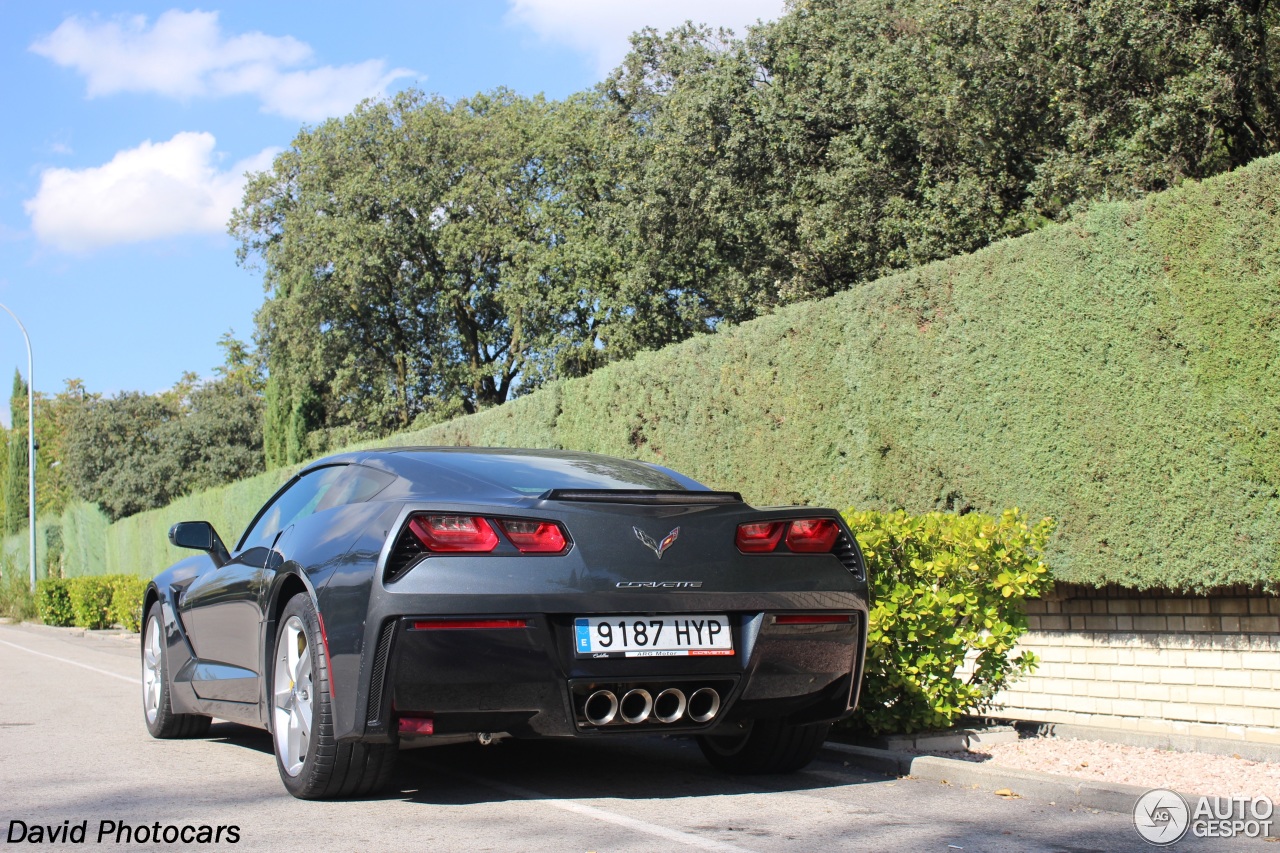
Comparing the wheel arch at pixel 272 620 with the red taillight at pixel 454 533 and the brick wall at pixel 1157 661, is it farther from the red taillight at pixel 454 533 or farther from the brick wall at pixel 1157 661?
the brick wall at pixel 1157 661

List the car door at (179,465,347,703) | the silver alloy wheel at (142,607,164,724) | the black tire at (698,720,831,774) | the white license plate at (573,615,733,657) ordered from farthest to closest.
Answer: the silver alloy wheel at (142,607,164,724) → the car door at (179,465,347,703) → the black tire at (698,720,831,774) → the white license plate at (573,615,733,657)

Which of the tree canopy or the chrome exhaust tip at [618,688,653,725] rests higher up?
the tree canopy

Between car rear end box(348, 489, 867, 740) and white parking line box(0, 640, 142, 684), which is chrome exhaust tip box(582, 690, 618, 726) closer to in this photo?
car rear end box(348, 489, 867, 740)

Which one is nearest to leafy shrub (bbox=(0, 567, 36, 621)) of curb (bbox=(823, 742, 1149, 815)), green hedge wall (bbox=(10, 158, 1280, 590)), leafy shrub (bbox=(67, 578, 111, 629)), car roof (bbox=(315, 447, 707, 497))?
leafy shrub (bbox=(67, 578, 111, 629))

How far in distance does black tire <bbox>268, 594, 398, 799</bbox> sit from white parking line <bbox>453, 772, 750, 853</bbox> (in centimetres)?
59

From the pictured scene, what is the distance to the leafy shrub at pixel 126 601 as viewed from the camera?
2739 cm

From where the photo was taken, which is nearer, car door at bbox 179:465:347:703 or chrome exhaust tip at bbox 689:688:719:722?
chrome exhaust tip at bbox 689:688:719:722

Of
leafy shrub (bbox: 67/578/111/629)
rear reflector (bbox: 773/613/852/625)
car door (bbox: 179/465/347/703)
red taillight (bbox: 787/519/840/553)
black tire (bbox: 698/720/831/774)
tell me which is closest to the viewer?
rear reflector (bbox: 773/613/852/625)

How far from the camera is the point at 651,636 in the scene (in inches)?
192

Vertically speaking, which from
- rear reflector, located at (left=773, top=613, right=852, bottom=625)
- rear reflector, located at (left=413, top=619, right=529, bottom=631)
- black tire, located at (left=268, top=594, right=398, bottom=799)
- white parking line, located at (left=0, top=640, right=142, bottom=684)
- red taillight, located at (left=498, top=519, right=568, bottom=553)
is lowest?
white parking line, located at (left=0, top=640, right=142, bottom=684)

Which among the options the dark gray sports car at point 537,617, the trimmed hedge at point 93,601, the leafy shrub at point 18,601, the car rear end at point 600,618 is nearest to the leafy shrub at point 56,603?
the trimmed hedge at point 93,601

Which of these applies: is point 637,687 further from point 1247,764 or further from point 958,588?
point 1247,764

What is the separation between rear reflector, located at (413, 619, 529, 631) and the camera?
181 inches

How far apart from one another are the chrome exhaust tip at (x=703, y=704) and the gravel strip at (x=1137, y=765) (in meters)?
1.52
